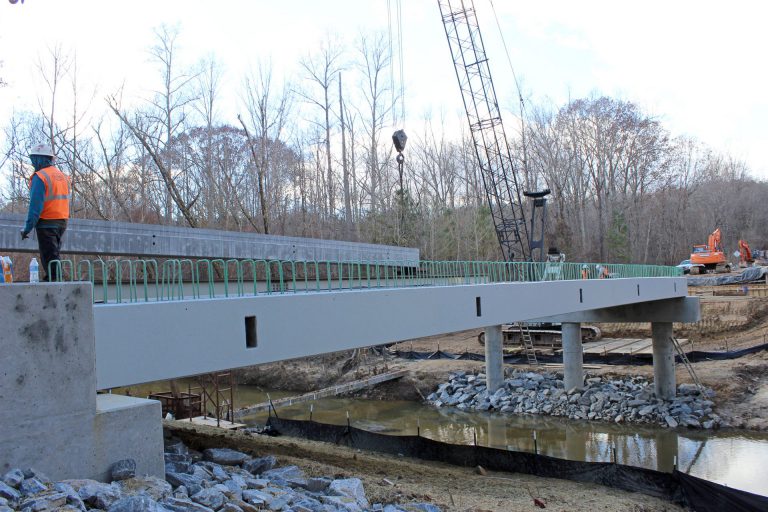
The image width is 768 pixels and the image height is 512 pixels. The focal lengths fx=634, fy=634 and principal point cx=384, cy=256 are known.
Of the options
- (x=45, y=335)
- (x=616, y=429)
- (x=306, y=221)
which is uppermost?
(x=306, y=221)

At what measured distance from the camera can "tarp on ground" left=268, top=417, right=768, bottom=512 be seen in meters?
12.6

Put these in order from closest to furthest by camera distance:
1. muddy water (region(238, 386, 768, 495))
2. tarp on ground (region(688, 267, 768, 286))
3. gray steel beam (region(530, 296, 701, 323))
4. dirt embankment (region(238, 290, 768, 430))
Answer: muddy water (region(238, 386, 768, 495)) → dirt embankment (region(238, 290, 768, 430)) → gray steel beam (region(530, 296, 701, 323)) → tarp on ground (region(688, 267, 768, 286))

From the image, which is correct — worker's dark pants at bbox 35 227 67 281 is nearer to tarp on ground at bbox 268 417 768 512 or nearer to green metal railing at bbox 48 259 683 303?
green metal railing at bbox 48 259 683 303

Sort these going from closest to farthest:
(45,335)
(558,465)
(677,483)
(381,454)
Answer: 1. (45,335)
2. (677,483)
3. (558,465)
4. (381,454)

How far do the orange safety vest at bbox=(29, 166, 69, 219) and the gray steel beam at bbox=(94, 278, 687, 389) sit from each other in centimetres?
130

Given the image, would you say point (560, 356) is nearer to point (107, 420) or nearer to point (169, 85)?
point (169, 85)

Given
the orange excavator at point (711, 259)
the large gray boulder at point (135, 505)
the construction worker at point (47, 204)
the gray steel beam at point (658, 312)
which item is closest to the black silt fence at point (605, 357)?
the gray steel beam at point (658, 312)

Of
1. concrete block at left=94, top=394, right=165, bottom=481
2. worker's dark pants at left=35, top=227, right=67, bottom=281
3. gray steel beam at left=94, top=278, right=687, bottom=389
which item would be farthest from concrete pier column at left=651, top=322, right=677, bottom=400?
worker's dark pants at left=35, top=227, right=67, bottom=281

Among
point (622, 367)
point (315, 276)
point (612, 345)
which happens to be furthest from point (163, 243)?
point (612, 345)

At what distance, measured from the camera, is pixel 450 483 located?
1359 centimetres

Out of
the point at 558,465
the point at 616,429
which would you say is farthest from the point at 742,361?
the point at 558,465

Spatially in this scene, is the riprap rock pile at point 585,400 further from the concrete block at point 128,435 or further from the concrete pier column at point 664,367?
the concrete block at point 128,435

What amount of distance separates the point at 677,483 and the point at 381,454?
7.48 meters

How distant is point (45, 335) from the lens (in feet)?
20.5
